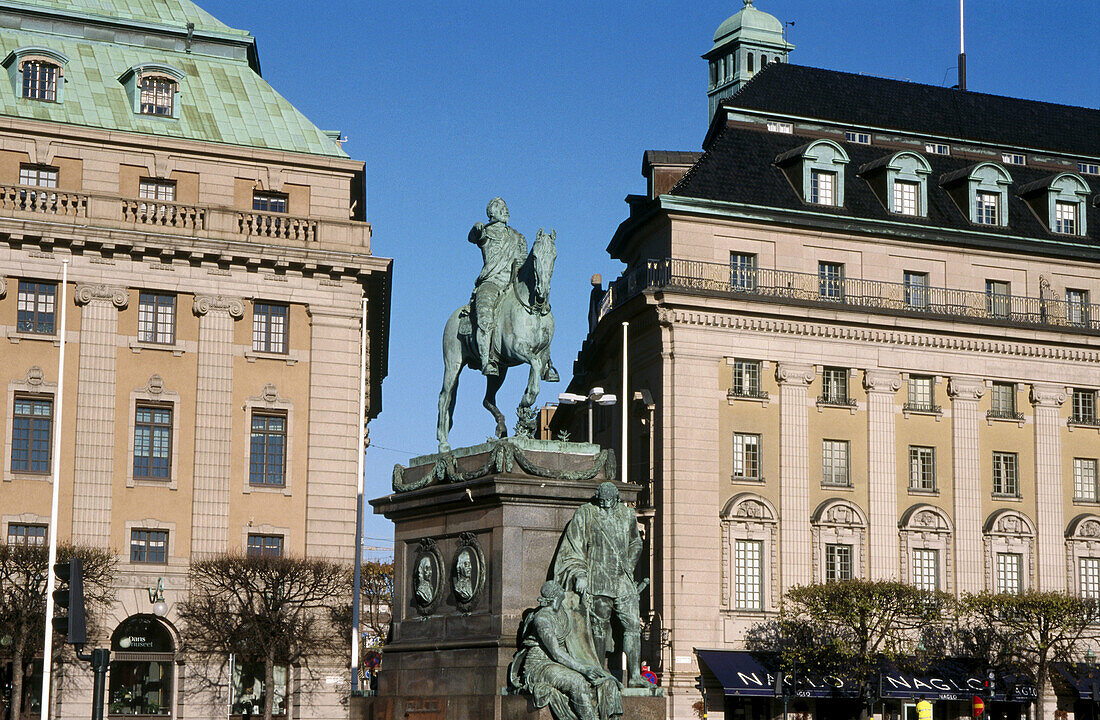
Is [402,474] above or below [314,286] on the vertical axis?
below

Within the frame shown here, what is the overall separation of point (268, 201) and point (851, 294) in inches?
876

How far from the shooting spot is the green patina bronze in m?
25.5

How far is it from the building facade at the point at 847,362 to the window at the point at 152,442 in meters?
17.4

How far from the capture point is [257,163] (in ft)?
194

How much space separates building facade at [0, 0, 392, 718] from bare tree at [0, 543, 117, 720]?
2.08 meters

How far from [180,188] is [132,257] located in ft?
11.3

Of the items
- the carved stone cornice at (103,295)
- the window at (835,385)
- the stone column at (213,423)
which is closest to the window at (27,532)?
the stone column at (213,423)

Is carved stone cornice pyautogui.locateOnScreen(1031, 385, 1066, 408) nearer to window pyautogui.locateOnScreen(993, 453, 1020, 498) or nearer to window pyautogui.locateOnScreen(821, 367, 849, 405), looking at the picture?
window pyautogui.locateOnScreen(993, 453, 1020, 498)

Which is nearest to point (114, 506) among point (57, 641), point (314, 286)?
point (57, 641)

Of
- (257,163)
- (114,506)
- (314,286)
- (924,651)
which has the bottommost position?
(924,651)

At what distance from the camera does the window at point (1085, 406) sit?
227ft

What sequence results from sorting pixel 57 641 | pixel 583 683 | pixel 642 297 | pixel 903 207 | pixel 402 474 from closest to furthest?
pixel 583 683
pixel 402 474
pixel 57 641
pixel 642 297
pixel 903 207

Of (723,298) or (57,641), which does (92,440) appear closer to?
(57,641)

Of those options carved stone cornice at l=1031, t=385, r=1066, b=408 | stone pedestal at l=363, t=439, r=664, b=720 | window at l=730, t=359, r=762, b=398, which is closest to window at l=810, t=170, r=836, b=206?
window at l=730, t=359, r=762, b=398
